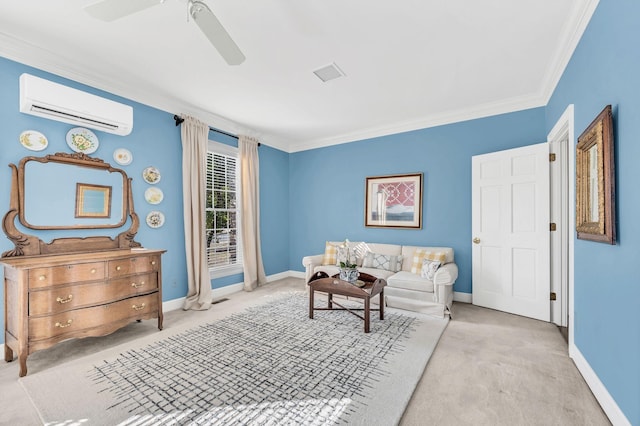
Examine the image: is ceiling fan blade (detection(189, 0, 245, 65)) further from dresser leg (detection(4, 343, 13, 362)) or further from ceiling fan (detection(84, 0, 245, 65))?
dresser leg (detection(4, 343, 13, 362))

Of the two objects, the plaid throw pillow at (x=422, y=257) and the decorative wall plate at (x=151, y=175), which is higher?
the decorative wall plate at (x=151, y=175)

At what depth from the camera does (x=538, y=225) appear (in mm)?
3426

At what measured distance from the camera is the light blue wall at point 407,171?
4.03 meters

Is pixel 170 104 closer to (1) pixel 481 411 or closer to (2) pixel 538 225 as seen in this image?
(1) pixel 481 411

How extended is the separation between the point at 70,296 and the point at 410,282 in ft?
11.6

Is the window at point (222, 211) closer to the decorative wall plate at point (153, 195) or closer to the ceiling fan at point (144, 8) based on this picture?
the decorative wall plate at point (153, 195)

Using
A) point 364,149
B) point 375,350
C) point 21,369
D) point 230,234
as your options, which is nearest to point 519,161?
point 364,149

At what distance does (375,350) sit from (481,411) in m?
0.96

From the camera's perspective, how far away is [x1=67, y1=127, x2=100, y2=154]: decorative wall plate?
2.94 meters

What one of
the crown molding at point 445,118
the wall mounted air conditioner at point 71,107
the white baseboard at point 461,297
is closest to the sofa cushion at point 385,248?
the white baseboard at point 461,297

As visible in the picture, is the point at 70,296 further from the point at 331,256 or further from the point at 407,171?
the point at 407,171

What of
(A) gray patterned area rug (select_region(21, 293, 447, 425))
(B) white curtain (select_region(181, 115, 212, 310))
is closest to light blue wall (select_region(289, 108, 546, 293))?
(A) gray patterned area rug (select_region(21, 293, 447, 425))

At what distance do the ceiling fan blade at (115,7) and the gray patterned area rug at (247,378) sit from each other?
2404 millimetres

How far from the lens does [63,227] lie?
2.89 m
